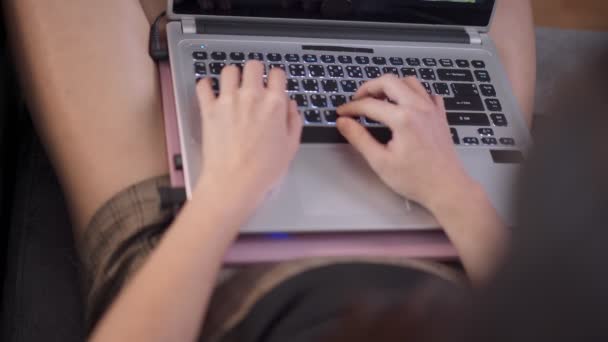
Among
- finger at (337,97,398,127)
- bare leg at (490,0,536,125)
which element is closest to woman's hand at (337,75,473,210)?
finger at (337,97,398,127)

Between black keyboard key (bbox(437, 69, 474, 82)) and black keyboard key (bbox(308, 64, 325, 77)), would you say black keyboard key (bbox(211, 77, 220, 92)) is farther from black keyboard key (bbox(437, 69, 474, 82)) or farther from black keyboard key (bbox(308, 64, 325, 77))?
black keyboard key (bbox(437, 69, 474, 82))

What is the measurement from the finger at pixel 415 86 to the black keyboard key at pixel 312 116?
10 cm

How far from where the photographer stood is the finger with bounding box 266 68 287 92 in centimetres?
60

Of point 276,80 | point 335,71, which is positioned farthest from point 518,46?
point 276,80

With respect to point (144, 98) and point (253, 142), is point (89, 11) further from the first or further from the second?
point (253, 142)

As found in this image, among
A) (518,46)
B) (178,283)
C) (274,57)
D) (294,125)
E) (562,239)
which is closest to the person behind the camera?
(562,239)

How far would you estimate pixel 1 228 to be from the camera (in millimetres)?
Result: 715

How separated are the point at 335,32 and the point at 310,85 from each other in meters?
0.10

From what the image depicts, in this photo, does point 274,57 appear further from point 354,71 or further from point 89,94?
point 89,94

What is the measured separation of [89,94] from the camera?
629 mm

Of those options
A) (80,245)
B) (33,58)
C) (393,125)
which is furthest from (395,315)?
(33,58)

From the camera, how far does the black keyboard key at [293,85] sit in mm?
664

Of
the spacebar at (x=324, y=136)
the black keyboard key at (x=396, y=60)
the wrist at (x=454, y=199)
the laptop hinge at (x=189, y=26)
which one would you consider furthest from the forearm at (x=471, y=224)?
the laptop hinge at (x=189, y=26)

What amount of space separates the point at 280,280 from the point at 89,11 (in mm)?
384
